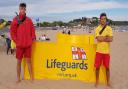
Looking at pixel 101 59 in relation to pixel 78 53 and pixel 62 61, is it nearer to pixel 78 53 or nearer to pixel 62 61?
pixel 78 53

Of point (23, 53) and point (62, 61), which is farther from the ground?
point (23, 53)

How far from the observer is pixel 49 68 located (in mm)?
9969

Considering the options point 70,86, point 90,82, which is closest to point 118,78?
point 90,82

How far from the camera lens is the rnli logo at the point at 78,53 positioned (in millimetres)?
9773

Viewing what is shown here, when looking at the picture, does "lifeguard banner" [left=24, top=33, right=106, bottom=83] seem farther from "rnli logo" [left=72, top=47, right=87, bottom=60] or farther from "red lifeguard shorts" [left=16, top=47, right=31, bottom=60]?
"red lifeguard shorts" [left=16, top=47, right=31, bottom=60]

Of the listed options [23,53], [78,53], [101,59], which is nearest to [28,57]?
[23,53]

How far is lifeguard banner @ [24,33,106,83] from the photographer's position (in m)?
9.75

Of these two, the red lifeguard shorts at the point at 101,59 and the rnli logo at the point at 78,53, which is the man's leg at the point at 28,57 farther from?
the red lifeguard shorts at the point at 101,59

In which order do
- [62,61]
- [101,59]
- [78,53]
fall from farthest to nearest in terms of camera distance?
1. [62,61]
2. [78,53]
3. [101,59]

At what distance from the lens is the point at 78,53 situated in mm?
9789

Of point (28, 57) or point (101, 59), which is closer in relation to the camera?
point (101, 59)

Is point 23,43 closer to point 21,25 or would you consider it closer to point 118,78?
point 21,25

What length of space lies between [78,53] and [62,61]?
468mm

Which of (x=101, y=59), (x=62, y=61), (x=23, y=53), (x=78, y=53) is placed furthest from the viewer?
(x=62, y=61)
